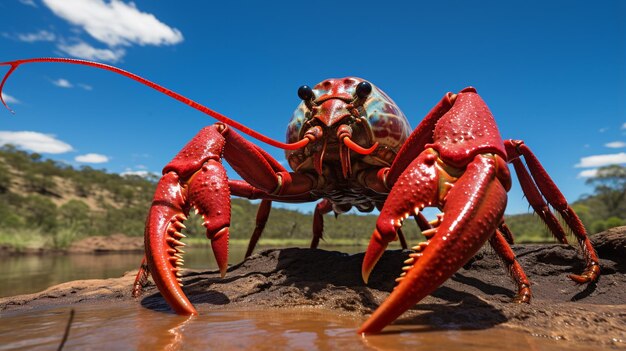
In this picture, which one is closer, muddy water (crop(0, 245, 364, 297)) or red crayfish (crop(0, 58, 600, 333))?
red crayfish (crop(0, 58, 600, 333))

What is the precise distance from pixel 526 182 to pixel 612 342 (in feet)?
8.15

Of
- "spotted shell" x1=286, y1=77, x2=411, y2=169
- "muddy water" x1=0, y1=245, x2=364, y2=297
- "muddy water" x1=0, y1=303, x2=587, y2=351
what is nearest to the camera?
"muddy water" x1=0, y1=303, x2=587, y2=351

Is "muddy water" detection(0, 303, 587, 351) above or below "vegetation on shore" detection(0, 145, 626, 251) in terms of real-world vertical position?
below

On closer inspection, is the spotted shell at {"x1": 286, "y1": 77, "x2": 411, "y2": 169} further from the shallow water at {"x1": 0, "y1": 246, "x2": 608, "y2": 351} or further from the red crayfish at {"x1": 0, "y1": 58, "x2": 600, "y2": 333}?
the shallow water at {"x1": 0, "y1": 246, "x2": 608, "y2": 351}

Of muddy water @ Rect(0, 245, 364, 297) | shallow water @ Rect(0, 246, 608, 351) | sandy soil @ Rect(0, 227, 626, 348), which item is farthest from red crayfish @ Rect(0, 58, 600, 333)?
muddy water @ Rect(0, 245, 364, 297)

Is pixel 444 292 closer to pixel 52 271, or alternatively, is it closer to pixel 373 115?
pixel 373 115

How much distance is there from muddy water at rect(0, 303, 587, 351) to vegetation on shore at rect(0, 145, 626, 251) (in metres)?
18.4

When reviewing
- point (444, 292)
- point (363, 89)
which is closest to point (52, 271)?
point (363, 89)

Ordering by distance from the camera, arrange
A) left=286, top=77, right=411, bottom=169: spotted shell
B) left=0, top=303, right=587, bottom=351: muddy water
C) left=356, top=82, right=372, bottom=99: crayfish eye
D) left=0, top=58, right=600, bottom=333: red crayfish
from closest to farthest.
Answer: left=0, top=303, right=587, bottom=351: muddy water < left=0, top=58, right=600, bottom=333: red crayfish < left=356, top=82, right=372, bottom=99: crayfish eye < left=286, top=77, right=411, bottom=169: spotted shell

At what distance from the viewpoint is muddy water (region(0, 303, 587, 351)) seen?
1.65 m

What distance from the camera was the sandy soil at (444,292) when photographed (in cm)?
210

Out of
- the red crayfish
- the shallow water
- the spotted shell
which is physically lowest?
the shallow water

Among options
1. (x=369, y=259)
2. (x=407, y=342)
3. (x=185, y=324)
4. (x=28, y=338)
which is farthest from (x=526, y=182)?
(x=28, y=338)

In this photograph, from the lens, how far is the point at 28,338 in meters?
1.95
